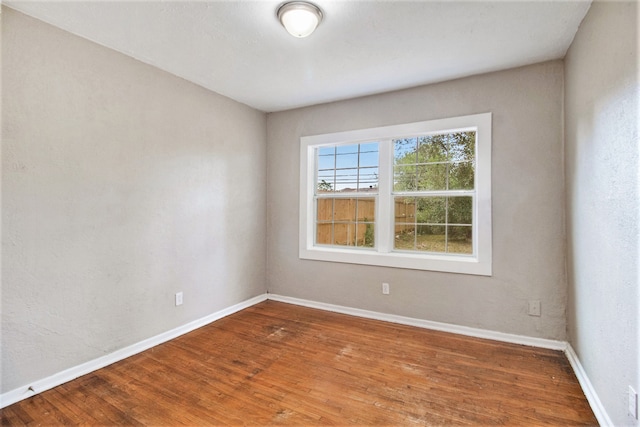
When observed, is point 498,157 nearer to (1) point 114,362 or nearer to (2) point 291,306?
(2) point 291,306

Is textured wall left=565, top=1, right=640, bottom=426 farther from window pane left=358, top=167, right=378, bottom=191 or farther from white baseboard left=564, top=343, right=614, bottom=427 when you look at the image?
window pane left=358, top=167, right=378, bottom=191

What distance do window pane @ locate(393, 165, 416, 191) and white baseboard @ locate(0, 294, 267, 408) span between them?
8.00 feet

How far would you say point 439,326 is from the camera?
3074 millimetres

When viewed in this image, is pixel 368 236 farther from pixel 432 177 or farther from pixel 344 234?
pixel 432 177

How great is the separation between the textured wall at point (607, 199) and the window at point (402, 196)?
76 cm

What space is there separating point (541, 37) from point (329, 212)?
8.52ft

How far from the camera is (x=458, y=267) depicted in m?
2.98

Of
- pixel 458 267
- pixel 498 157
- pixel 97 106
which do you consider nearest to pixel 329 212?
pixel 458 267

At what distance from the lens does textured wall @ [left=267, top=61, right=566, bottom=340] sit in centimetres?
263

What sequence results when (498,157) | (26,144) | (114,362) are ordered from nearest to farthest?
(26,144) → (114,362) → (498,157)

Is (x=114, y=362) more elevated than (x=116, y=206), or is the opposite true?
(x=116, y=206)

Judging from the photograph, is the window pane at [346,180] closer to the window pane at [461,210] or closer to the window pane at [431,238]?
the window pane at [431,238]

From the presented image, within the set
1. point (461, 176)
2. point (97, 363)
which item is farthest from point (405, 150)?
point (97, 363)

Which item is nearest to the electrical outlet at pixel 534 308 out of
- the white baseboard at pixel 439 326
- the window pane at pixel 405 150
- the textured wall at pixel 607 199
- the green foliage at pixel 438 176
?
the white baseboard at pixel 439 326
